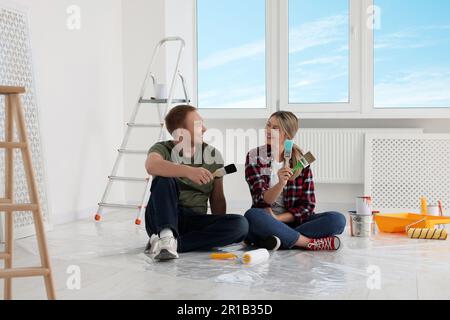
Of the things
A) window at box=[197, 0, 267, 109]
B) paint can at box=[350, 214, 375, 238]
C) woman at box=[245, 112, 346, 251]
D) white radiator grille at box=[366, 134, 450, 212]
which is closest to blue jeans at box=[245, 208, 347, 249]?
woman at box=[245, 112, 346, 251]

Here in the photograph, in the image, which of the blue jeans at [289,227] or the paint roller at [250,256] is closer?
the paint roller at [250,256]

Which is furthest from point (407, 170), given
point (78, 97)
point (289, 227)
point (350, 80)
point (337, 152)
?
point (78, 97)

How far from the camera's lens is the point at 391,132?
18.0 feet

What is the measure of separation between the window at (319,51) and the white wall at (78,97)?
1.52 meters

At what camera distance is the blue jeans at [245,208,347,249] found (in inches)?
137

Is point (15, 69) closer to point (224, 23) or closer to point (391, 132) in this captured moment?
point (224, 23)

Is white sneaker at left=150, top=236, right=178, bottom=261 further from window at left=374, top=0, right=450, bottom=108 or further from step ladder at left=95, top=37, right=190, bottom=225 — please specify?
window at left=374, top=0, right=450, bottom=108

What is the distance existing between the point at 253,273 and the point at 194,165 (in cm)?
75

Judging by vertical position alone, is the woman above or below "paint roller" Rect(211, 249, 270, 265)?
above

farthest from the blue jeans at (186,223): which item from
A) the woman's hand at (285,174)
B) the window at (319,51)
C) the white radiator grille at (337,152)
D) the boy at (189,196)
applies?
the window at (319,51)

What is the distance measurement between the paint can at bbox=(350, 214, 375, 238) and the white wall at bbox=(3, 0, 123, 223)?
80.3 inches

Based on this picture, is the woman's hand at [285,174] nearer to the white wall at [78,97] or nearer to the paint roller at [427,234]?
the paint roller at [427,234]

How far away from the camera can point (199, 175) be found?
3.23 metres

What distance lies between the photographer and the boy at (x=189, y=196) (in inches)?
132
